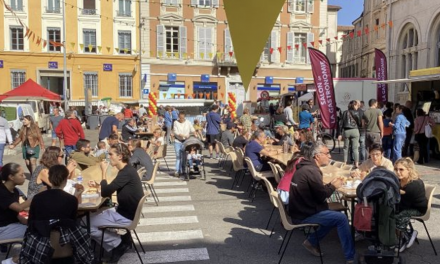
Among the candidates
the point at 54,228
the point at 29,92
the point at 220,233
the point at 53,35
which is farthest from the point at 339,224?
the point at 53,35

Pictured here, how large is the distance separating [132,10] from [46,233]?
103 feet

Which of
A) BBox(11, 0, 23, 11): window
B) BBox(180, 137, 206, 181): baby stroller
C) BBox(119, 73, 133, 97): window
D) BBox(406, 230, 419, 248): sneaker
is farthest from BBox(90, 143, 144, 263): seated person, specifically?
BBox(11, 0, 23, 11): window

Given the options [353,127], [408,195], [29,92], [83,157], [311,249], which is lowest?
[311,249]

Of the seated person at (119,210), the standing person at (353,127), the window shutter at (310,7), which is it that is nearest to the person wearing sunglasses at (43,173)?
the seated person at (119,210)

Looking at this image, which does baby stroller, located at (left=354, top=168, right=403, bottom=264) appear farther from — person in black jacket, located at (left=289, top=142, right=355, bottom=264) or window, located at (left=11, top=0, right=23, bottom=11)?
window, located at (left=11, top=0, right=23, bottom=11)

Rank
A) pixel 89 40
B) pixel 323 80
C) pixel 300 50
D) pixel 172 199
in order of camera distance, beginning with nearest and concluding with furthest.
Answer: pixel 172 199, pixel 323 80, pixel 89 40, pixel 300 50

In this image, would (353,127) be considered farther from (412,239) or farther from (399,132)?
(412,239)

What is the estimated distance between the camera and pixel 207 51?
1318 inches

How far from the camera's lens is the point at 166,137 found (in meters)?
17.5

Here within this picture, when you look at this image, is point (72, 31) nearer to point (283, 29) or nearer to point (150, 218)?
point (283, 29)

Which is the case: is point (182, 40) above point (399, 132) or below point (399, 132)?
above

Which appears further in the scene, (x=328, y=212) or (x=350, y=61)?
(x=350, y=61)

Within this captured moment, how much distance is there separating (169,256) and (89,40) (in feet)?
99.6

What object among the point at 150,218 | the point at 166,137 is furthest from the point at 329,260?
the point at 166,137
